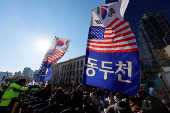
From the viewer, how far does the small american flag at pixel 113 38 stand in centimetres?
265

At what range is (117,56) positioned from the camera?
264cm

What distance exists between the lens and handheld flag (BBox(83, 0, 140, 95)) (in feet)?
7.50

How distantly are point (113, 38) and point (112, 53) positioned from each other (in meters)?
0.57

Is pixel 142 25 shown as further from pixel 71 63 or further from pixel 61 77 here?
pixel 61 77

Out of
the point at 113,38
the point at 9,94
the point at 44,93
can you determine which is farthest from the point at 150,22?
the point at 9,94

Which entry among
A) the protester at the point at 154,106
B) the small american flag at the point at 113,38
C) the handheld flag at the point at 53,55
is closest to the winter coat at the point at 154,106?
the protester at the point at 154,106

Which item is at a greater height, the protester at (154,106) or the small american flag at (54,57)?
the small american flag at (54,57)

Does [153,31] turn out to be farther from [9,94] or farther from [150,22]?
[9,94]

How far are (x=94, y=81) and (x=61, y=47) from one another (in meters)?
7.27

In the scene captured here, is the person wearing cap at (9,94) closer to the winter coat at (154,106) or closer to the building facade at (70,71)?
the winter coat at (154,106)

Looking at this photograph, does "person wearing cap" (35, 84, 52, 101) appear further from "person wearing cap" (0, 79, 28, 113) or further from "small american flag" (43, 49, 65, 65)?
"small american flag" (43, 49, 65, 65)

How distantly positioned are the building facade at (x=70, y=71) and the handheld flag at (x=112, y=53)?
3164 centimetres

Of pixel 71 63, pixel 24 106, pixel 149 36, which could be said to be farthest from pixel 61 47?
pixel 149 36

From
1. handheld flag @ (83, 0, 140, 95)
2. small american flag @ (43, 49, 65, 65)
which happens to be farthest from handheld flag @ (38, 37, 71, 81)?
handheld flag @ (83, 0, 140, 95)
